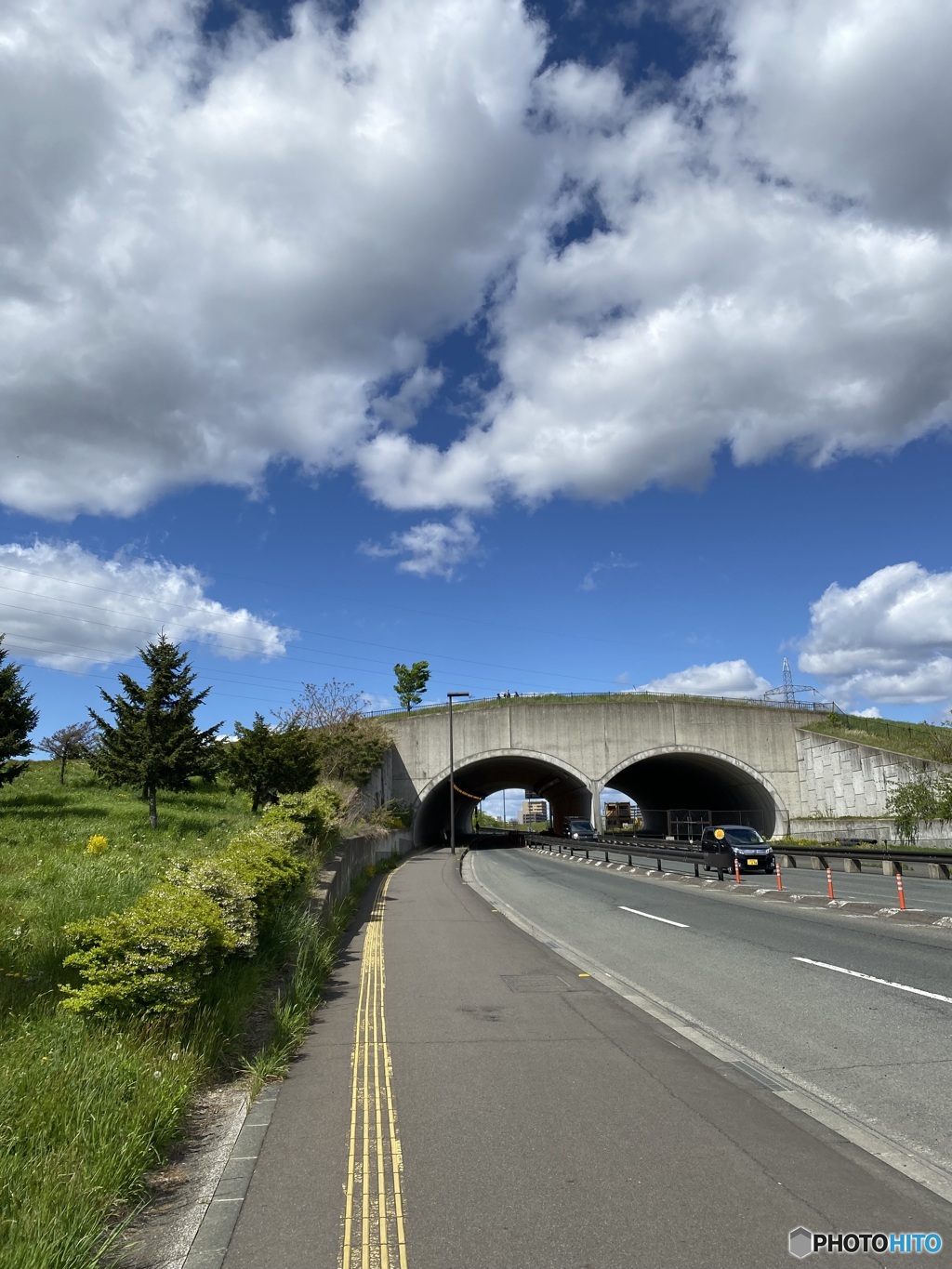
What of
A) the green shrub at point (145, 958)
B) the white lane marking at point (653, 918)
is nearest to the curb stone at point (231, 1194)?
the green shrub at point (145, 958)

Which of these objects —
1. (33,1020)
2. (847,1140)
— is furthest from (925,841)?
(33,1020)

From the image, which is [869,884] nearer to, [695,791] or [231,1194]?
[231,1194]

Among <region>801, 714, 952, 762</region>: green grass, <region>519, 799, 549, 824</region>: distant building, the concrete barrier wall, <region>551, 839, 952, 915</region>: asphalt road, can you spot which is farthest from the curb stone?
<region>519, 799, 549, 824</region>: distant building

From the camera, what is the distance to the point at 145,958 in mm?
6168

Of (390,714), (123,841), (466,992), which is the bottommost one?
(466,992)

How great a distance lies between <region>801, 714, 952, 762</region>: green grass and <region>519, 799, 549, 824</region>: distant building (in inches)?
3137

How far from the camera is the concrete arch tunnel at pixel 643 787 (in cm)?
5912

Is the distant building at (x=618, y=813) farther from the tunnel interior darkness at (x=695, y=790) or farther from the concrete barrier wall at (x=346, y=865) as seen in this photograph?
the concrete barrier wall at (x=346, y=865)

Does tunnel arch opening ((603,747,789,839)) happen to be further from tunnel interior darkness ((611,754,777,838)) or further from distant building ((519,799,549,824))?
distant building ((519,799,549,824))

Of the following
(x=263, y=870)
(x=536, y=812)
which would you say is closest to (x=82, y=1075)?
(x=263, y=870)

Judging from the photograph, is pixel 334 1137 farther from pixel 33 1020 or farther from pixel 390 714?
pixel 390 714

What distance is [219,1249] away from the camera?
146 inches

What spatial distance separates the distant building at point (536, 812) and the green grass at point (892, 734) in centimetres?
7969

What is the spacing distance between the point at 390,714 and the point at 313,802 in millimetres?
39919
